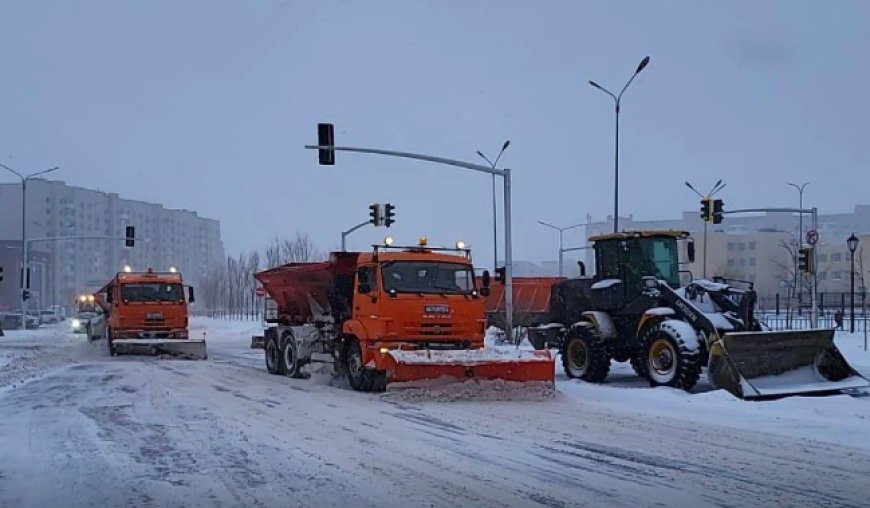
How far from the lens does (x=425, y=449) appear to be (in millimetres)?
10719

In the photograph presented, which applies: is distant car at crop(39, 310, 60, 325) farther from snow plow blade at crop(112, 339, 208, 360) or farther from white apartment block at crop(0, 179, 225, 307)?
snow plow blade at crop(112, 339, 208, 360)

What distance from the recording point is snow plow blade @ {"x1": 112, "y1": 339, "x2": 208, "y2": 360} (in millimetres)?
28406

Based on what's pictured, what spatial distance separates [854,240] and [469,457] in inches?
1137

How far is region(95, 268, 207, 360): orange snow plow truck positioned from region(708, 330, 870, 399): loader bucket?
17.8 metres

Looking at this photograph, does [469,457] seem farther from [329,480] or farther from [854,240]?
[854,240]

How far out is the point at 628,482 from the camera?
8.80m

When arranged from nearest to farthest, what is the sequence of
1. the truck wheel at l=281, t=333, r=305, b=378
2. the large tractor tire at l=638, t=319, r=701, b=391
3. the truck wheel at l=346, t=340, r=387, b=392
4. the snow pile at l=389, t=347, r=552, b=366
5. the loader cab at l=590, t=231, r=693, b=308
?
the snow pile at l=389, t=347, r=552, b=366
the large tractor tire at l=638, t=319, r=701, b=391
the truck wheel at l=346, t=340, r=387, b=392
the loader cab at l=590, t=231, r=693, b=308
the truck wheel at l=281, t=333, r=305, b=378

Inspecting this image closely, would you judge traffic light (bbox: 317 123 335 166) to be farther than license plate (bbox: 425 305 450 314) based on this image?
Yes

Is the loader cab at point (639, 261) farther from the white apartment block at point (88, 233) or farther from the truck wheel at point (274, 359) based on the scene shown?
the white apartment block at point (88, 233)

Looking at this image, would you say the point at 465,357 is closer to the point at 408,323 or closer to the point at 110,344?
the point at 408,323

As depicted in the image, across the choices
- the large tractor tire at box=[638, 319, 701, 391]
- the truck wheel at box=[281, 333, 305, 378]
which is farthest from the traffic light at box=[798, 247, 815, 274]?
the truck wheel at box=[281, 333, 305, 378]

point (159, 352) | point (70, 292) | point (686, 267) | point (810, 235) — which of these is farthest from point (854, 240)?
point (70, 292)

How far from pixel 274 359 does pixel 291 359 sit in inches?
57.8

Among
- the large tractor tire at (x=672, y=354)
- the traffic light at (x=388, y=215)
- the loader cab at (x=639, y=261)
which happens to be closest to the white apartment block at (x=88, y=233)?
the traffic light at (x=388, y=215)
